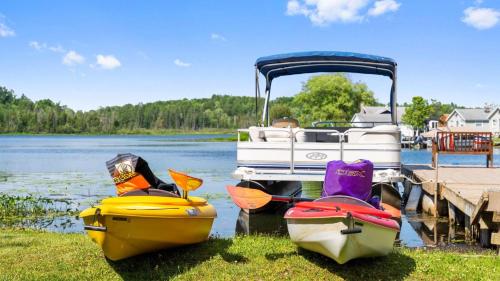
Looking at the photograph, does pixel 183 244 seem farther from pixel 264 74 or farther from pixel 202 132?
pixel 202 132

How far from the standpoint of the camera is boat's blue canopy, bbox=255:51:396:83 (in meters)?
13.8

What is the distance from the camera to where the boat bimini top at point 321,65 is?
45.4 feet

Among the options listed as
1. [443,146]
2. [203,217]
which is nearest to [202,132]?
[443,146]

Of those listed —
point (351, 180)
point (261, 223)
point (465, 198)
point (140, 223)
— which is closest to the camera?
point (140, 223)

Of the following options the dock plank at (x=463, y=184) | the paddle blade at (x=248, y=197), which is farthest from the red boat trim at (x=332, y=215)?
the paddle blade at (x=248, y=197)

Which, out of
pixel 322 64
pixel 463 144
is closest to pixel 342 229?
pixel 322 64

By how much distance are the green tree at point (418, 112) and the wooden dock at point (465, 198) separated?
2715 inches

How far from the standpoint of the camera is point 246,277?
7.14m

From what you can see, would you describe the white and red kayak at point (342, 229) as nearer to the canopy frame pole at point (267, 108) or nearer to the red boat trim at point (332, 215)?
the red boat trim at point (332, 215)

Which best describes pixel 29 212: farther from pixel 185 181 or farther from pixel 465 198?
pixel 465 198

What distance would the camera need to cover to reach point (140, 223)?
7039mm

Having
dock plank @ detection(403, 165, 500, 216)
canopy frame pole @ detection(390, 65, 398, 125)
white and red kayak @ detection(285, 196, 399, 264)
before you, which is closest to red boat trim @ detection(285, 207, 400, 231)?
white and red kayak @ detection(285, 196, 399, 264)

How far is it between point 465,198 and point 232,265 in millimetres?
6258

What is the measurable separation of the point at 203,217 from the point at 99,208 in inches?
69.9
